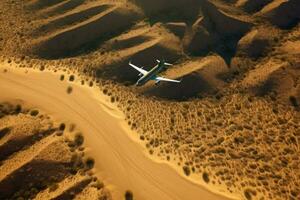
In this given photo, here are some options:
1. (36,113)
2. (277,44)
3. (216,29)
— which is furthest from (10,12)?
(277,44)

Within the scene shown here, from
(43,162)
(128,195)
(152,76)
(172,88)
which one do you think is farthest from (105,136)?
(172,88)

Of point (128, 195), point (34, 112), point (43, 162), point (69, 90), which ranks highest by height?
point (69, 90)

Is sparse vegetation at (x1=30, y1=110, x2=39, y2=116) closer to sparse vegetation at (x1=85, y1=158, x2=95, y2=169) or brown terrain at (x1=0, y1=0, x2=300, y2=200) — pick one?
brown terrain at (x1=0, y1=0, x2=300, y2=200)

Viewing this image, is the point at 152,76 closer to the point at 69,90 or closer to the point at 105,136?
the point at 105,136

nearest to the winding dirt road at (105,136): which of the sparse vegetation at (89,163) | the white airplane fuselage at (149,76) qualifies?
the sparse vegetation at (89,163)

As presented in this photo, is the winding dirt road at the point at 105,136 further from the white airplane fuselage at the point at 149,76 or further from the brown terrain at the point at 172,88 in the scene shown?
the white airplane fuselage at the point at 149,76
